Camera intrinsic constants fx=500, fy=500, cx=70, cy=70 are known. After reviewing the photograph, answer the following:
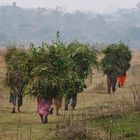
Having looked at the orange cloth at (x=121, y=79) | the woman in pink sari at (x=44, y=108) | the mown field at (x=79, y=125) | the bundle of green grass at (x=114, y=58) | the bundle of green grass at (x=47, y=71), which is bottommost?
the mown field at (x=79, y=125)

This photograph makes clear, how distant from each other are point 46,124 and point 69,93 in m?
8.37

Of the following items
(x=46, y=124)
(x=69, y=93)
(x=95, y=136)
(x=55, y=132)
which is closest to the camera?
(x=95, y=136)

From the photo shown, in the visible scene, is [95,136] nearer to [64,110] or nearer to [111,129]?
[111,129]

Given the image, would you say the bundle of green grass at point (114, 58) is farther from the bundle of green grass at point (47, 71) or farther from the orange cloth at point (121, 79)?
the bundle of green grass at point (47, 71)

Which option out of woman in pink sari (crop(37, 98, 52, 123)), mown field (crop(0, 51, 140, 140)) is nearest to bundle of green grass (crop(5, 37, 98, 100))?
woman in pink sari (crop(37, 98, 52, 123))

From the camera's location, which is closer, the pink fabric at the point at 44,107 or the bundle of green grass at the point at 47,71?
the bundle of green grass at the point at 47,71

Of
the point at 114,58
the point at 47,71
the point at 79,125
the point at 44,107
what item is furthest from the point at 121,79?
the point at 79,125

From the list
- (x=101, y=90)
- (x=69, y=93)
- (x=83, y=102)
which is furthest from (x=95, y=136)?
(x=101, y=90)

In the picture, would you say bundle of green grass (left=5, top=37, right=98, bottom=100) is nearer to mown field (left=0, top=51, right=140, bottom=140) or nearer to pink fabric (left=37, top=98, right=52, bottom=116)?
pink fabric (left=37, top=98, right=52, bottom=116)

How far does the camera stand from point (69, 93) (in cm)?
4369

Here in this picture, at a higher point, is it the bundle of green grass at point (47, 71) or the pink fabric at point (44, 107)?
the bundle of green grass at point (47, 71)

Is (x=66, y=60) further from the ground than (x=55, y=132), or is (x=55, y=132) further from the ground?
(x=66, y=60)

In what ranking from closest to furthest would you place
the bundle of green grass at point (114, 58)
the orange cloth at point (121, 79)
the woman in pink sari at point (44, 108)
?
the woman in pink sari at point (44, 108), the bundle of green grass at point (114, 58), the orange cloth at point (121, 79)

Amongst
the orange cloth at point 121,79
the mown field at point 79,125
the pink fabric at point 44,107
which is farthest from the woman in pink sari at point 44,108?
the orange cloth at point 121,79
